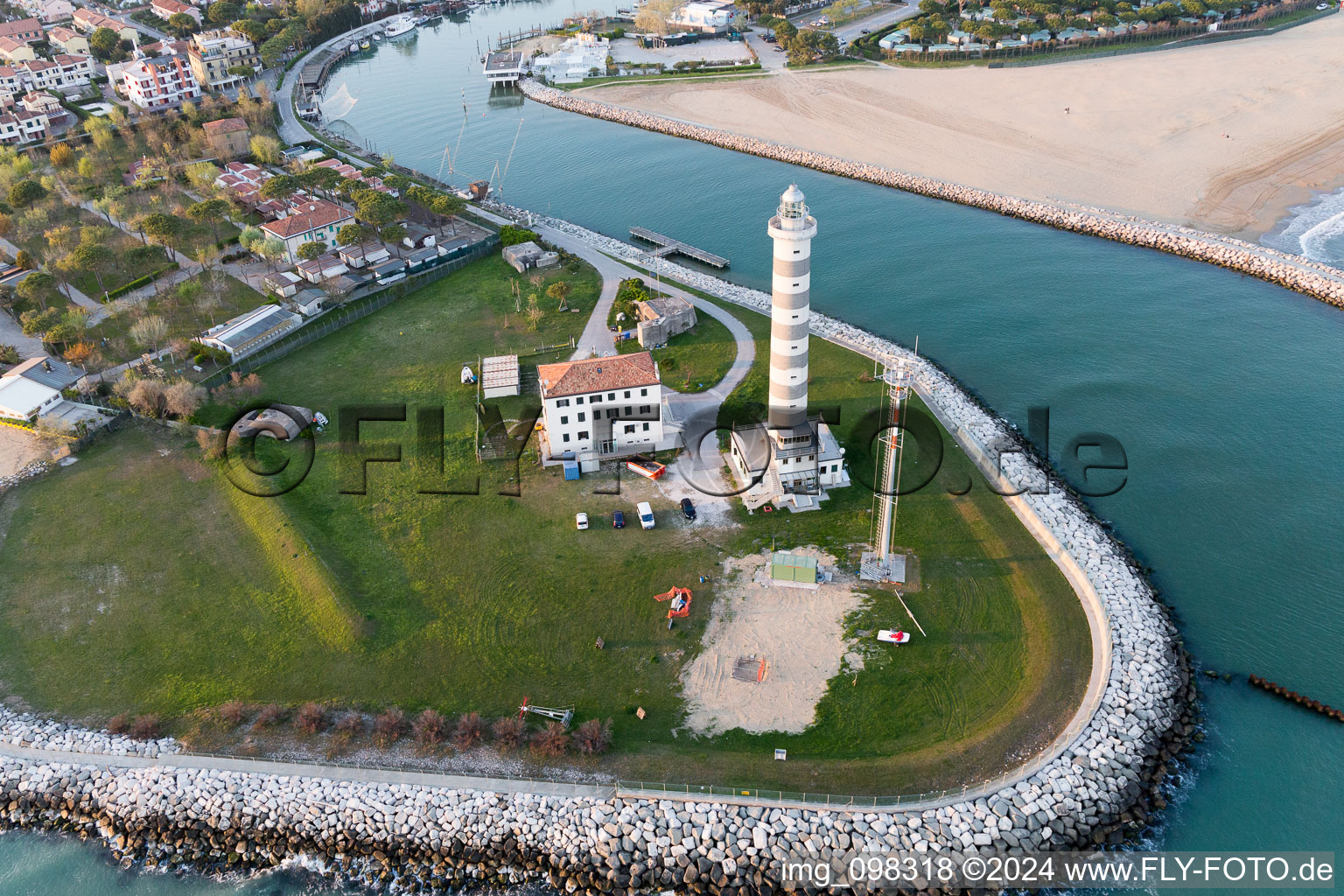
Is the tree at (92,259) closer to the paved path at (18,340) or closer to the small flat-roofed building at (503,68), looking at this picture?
the paved path at (18,340)

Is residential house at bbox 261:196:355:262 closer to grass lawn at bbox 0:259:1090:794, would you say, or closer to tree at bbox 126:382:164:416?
tree at bbox 126:382:164:416

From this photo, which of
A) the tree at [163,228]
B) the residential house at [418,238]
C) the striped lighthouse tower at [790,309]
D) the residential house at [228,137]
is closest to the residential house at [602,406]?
the striped lighthouse tower at [790,309]

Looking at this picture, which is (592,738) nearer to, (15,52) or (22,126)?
(22,126)

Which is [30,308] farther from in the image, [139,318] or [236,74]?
[236,74]

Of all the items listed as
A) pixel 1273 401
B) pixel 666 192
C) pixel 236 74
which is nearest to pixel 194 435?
pixel 666 192

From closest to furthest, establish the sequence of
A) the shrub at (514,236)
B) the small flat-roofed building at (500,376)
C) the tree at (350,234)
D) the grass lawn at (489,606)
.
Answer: the grass lawn at (489,606), the small flat-roofed building at (500,376), the tree at (350,234), the shrub at (514,236)

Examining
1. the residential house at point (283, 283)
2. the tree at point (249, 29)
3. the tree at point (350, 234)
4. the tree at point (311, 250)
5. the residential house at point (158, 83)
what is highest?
the tree at point (249, 29)

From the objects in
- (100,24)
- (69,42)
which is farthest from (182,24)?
(69,42)
